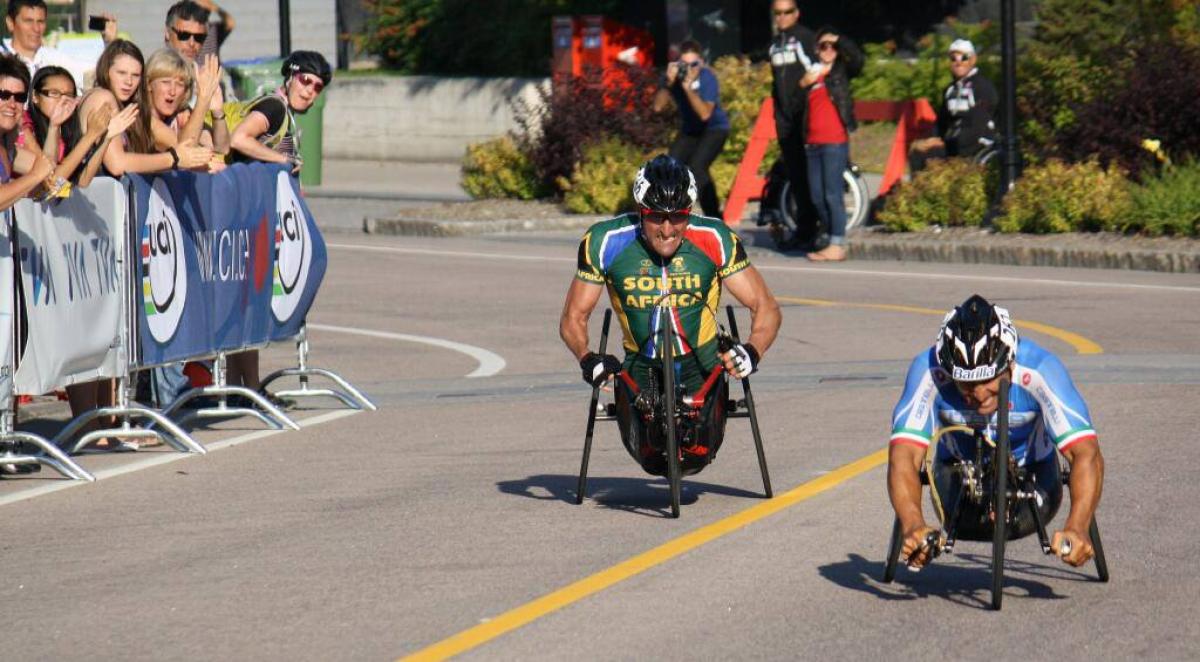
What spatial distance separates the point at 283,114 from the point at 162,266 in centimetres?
203

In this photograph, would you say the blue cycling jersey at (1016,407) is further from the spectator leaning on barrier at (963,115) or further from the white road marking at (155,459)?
the spectator leaning on barrier at (963,115)

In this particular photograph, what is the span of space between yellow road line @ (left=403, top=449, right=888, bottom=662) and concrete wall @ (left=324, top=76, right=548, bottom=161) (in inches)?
998

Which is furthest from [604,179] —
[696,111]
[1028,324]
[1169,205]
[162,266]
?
[162,266]

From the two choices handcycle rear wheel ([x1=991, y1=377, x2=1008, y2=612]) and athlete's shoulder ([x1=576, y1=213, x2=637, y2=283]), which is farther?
athlete's shoulder ([x1=576, y1=213, x2=637, y2=283])

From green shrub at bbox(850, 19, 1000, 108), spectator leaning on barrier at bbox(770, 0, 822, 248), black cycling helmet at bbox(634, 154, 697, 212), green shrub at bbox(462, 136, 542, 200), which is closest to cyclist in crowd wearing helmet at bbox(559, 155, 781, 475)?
black cycling helmet at bbox(634, 154, 697, 212)

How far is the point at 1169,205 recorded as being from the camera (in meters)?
20.8

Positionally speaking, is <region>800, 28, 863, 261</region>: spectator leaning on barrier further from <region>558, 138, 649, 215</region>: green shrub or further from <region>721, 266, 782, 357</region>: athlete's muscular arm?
<region>721, 266, 782, 357</region>: athlete's muscular arm

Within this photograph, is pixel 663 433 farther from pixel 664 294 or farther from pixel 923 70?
pixel 923 70

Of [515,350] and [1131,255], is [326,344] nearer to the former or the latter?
[515,350]

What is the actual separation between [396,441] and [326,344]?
4651mm

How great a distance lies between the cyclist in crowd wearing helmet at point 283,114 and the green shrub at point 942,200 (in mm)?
9674

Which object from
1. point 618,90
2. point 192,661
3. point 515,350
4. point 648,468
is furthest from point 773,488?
point 618,90


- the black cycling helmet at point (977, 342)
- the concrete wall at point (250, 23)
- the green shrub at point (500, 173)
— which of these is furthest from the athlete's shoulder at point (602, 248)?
the concrete wall at point (250, 23)

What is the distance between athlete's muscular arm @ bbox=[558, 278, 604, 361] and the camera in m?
9.79
